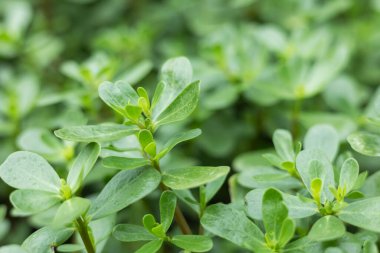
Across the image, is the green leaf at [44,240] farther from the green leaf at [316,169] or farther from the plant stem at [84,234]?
the green leaf at [316,169]

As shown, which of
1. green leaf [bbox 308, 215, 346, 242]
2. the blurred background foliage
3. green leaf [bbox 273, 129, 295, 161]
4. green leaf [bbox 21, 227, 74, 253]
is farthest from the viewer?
the blurred background foliage

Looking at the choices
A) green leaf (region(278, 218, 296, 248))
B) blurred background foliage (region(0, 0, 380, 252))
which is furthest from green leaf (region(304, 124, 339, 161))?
green leaf (region(278, 218, 296, 248))

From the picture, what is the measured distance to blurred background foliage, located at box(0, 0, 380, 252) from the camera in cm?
137

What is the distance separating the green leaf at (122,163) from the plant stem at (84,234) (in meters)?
0.09

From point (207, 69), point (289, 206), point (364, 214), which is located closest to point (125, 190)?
point (289, 206)

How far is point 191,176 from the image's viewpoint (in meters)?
0.85

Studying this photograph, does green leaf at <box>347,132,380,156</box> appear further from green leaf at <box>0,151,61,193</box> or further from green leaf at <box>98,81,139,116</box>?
green leaf at <box>0,151,61,193</box>

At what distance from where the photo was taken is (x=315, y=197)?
2.74 feet

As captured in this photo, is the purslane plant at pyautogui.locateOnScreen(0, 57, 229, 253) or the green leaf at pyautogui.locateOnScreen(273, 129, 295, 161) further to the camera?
the green leaf at pyautogui.locateOnScreen(273, 129, 295, 161)

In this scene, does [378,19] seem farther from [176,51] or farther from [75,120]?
[75,120]

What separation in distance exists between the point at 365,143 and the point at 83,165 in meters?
0.45

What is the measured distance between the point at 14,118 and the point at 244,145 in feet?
2.10

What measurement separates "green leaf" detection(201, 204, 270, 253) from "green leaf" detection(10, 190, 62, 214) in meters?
0.23

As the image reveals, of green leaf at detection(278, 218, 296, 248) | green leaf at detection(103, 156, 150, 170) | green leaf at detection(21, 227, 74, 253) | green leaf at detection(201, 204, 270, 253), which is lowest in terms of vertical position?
green leaf at detection(21, 227, 74, 253)
